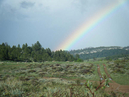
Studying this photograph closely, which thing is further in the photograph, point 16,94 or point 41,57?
point 41,57

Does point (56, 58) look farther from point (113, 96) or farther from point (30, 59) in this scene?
point (113, 96)

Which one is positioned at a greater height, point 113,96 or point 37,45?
point 37,45

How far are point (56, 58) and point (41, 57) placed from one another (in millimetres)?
12184

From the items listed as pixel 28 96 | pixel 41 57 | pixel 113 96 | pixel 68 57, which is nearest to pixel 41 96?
pixel 28 96

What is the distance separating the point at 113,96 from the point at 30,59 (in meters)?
63.2

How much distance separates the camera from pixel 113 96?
272 inches

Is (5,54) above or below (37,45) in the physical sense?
below

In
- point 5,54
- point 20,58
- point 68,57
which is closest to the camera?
point 5,54

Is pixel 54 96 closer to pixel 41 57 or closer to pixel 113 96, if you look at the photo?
pixel 113 96

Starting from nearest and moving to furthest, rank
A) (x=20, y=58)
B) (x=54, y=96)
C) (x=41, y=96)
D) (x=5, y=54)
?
(x=54, y=96), (x=41, y=96), (x=5, y=54), (x=20, y=58)

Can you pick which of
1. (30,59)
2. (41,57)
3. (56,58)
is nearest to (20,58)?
(30,59)

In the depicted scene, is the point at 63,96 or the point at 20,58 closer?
the point at 63,96

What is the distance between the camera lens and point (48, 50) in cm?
8700

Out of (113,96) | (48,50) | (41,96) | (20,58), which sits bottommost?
(113,96)
